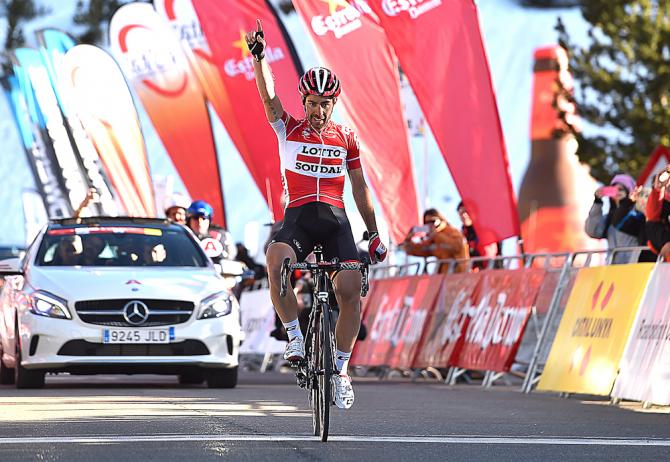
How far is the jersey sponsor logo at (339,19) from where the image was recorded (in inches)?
944

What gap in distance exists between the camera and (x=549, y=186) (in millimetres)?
71125

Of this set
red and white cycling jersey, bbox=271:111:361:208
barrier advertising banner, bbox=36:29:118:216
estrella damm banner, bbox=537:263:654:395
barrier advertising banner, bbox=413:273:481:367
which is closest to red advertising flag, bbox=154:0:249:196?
barrier advertising banner, bbox=36:29:118:216

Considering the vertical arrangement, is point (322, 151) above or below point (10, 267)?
above

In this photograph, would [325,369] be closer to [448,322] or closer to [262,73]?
[262,73]

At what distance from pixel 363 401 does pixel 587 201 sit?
55.0m

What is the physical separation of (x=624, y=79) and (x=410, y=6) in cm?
2893

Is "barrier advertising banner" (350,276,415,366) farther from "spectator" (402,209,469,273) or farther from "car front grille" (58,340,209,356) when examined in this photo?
"car front grille" (58,340,209,356)

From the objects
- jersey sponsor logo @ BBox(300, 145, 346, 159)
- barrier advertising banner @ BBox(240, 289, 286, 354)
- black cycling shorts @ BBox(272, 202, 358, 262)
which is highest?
jersey sponsor logo @ BBox(300, 145, 346, 159)

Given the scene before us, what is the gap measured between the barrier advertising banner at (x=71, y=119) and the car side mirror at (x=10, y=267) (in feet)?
51.2

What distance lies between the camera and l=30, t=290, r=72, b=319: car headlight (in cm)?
1611

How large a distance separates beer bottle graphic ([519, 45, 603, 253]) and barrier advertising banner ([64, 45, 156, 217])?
94.6 feet

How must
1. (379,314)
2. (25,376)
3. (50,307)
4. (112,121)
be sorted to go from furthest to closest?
1. (112,121)
2. (379,314)
3. (25,376)
4. (50,307)

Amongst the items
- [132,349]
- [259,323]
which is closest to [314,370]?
[132,349]

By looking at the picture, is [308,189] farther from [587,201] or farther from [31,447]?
[587,201]
